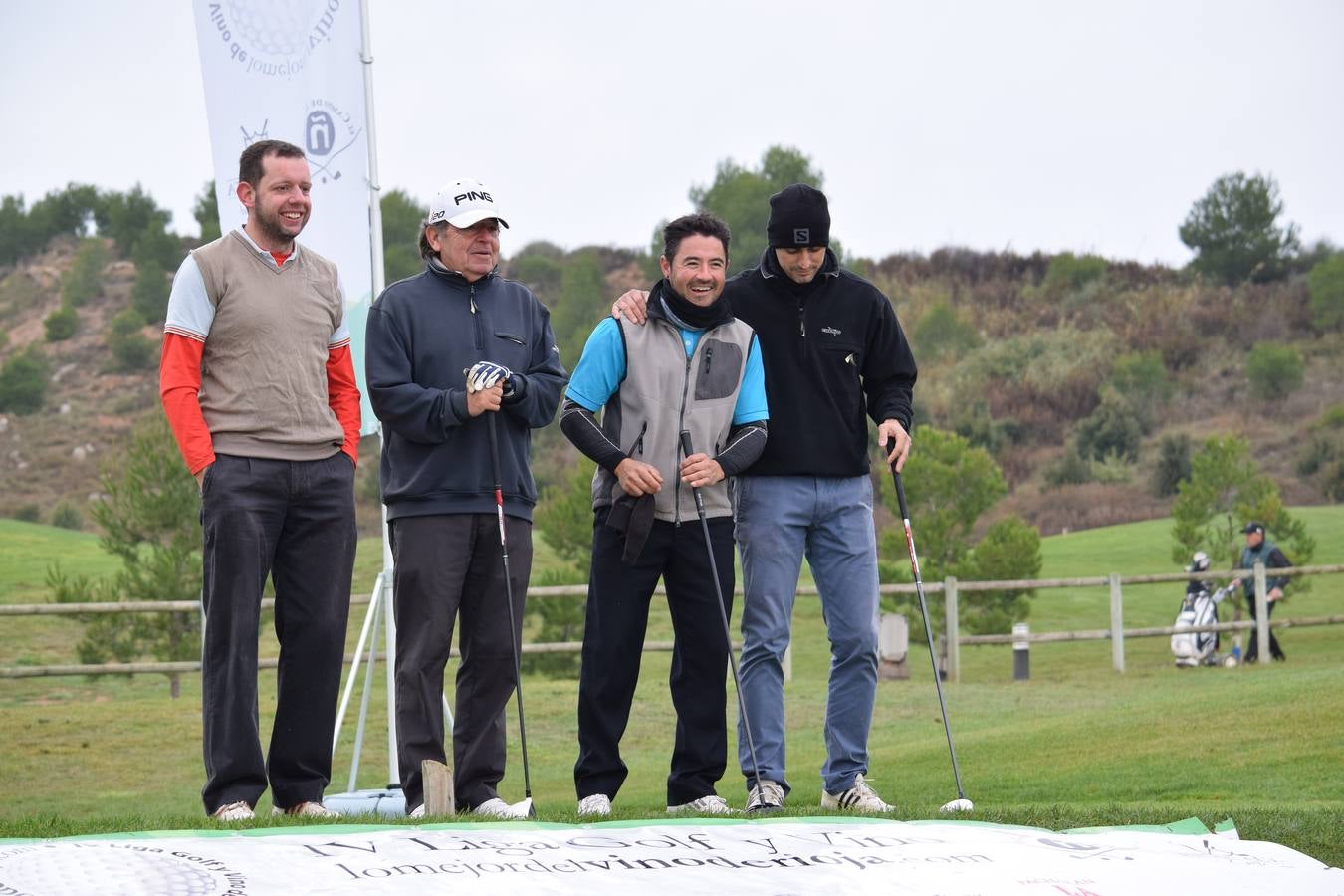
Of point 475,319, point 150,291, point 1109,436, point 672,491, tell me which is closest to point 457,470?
point 475,319

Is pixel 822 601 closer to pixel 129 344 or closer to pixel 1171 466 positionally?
pixel 1171 466

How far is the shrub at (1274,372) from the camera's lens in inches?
1924

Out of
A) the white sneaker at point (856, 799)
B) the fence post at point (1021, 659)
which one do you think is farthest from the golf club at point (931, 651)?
the fence post at point (1021, 659)

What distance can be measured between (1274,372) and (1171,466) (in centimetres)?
954

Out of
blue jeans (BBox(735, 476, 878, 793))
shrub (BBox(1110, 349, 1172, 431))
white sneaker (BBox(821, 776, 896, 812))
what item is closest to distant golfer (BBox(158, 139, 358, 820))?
blue jeans (BBox(735, 476, 878, 793))

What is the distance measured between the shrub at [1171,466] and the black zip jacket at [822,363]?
36.3 meters

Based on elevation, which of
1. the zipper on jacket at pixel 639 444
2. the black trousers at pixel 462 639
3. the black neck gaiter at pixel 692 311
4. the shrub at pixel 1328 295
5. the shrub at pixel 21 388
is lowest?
the black trousers at pixel 462 639

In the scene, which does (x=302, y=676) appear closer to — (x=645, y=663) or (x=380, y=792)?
(x=380, y=792)

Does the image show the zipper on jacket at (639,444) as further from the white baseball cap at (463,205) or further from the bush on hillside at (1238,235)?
the bush on hillside at (1238,235)

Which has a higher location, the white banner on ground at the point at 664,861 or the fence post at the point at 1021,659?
the white banner on ground at the point at 664,861

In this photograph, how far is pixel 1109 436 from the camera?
45969 mm

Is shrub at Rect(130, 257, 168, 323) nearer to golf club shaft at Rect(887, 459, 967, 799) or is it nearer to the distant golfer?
the distant golfer

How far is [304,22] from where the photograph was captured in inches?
329

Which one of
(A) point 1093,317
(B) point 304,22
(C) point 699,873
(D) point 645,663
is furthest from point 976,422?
(C) point 699,873
